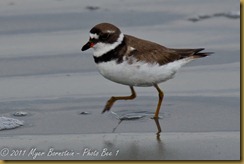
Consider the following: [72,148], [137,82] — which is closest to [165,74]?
[137,82]

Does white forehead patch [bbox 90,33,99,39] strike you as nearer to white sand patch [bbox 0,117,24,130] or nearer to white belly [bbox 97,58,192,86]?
white belly [bbox 97,58,192,86]

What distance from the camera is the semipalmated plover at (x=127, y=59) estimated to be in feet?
21.1

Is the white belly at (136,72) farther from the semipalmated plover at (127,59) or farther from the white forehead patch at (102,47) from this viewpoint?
the white forehead patch at (102,47)

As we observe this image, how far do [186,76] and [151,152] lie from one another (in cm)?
210

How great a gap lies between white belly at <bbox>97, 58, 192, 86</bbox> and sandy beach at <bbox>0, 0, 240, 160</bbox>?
1.00ft

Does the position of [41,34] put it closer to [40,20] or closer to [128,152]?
[40,20]

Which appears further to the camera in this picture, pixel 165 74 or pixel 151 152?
pixel 165 74

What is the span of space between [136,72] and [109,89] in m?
0.95

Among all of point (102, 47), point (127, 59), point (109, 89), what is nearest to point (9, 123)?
point (102, 47)

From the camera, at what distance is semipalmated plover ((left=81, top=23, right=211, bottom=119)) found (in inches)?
253

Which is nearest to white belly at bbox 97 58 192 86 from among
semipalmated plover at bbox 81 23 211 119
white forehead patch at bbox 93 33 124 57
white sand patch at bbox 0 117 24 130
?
semipalmated plover at bbox 81 23 211 119

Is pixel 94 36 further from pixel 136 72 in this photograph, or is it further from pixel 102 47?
pixel 136 72

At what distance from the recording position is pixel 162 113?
6684mm

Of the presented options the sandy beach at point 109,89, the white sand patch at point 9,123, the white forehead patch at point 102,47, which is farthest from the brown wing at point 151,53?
the white sand patch at point 9,123
